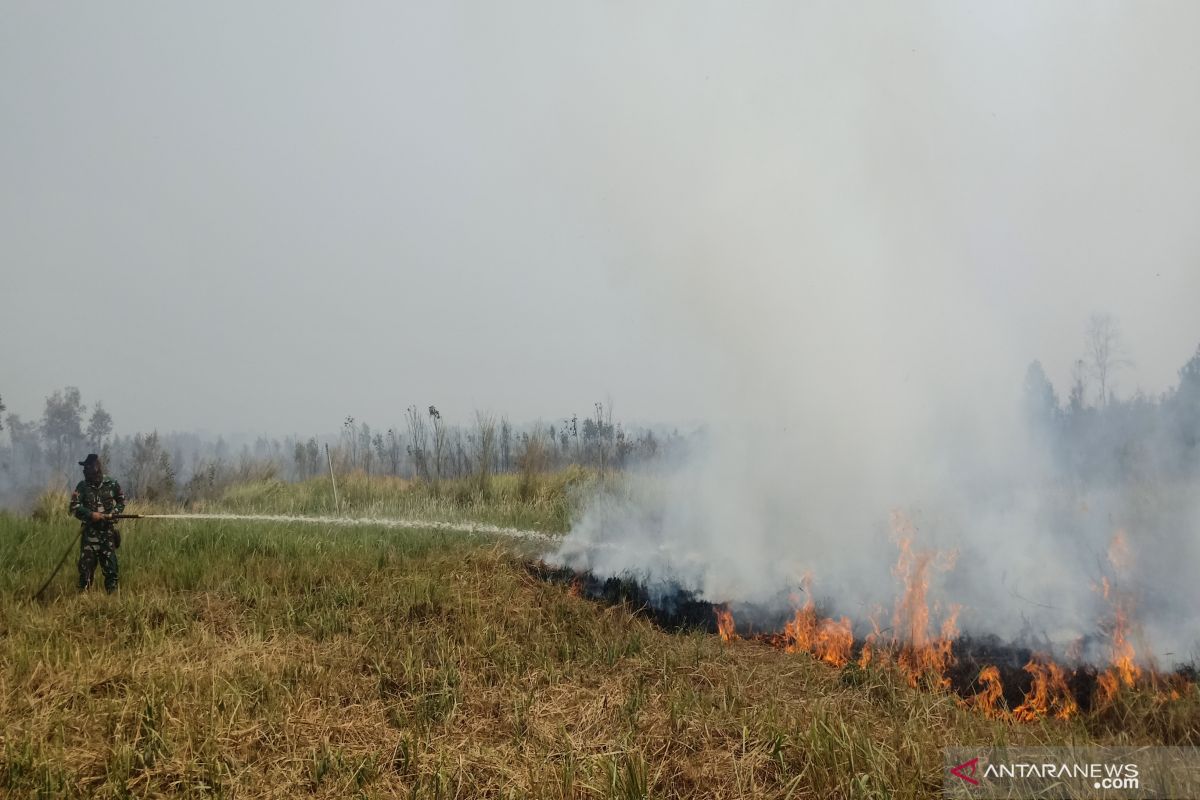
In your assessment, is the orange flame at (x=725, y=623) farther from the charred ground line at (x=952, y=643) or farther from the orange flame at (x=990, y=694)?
the orange flame at (x=990, y=694)

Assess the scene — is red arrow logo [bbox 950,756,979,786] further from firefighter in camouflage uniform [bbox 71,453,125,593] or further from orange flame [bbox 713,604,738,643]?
firefighter in camouflage uniform [bbox 71,453,125,593]

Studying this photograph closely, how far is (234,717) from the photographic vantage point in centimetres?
541

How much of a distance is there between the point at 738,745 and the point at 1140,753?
8.55 feet

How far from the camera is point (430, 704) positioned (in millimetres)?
5930

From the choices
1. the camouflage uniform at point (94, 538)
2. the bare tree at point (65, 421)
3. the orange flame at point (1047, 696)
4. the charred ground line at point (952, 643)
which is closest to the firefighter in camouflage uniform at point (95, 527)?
the camouflage uniform at point (94, 538)

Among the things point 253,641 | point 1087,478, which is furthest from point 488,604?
point 1087,478

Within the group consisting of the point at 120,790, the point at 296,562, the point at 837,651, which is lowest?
the point at 837,651

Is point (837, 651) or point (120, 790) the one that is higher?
point (120, 790)

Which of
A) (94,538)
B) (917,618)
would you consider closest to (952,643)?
(917,618)

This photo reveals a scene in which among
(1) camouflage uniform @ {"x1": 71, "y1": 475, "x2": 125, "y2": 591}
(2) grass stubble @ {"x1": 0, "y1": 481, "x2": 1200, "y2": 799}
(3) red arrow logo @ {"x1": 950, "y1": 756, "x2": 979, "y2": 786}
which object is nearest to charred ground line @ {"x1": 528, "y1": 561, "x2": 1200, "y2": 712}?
(2) grass stubble @ {"x1": 0, "y1": 481, "x2": 1200, "y2": 799}

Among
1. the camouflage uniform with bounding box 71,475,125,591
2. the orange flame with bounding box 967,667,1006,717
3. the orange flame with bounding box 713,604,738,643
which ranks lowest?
the orange flame with bounding box 967,667,1006,717

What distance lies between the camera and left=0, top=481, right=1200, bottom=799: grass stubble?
15.1 feet

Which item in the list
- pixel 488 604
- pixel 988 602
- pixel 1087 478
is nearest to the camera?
pixel 988 602

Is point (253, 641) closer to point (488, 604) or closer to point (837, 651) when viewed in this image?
point (488, 604)
